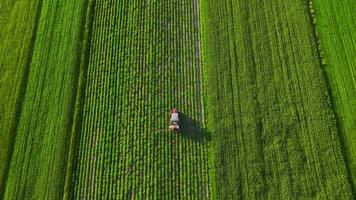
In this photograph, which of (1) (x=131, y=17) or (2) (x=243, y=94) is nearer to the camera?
(2) (x=243, y=94)

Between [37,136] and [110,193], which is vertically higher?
[37,136]

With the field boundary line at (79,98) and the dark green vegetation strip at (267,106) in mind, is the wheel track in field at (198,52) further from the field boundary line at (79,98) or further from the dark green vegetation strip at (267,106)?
the field boundary line at (79,98)

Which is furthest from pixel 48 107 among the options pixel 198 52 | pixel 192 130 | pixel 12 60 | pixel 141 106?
pixel 198 52

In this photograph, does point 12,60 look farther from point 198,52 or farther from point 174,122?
point 198,52

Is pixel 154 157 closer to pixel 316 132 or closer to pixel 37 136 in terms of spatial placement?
pixel 37 136

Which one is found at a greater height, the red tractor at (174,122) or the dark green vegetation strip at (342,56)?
the dark green vegetation strip at (342,56)

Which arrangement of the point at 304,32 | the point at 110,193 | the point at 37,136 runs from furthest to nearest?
the point at 304,32 → the point at 37,136 → the point at 110,193

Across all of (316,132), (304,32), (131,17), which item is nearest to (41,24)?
(131,17)

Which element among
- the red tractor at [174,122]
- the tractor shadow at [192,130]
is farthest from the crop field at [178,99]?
the red tractor at [174,122]
